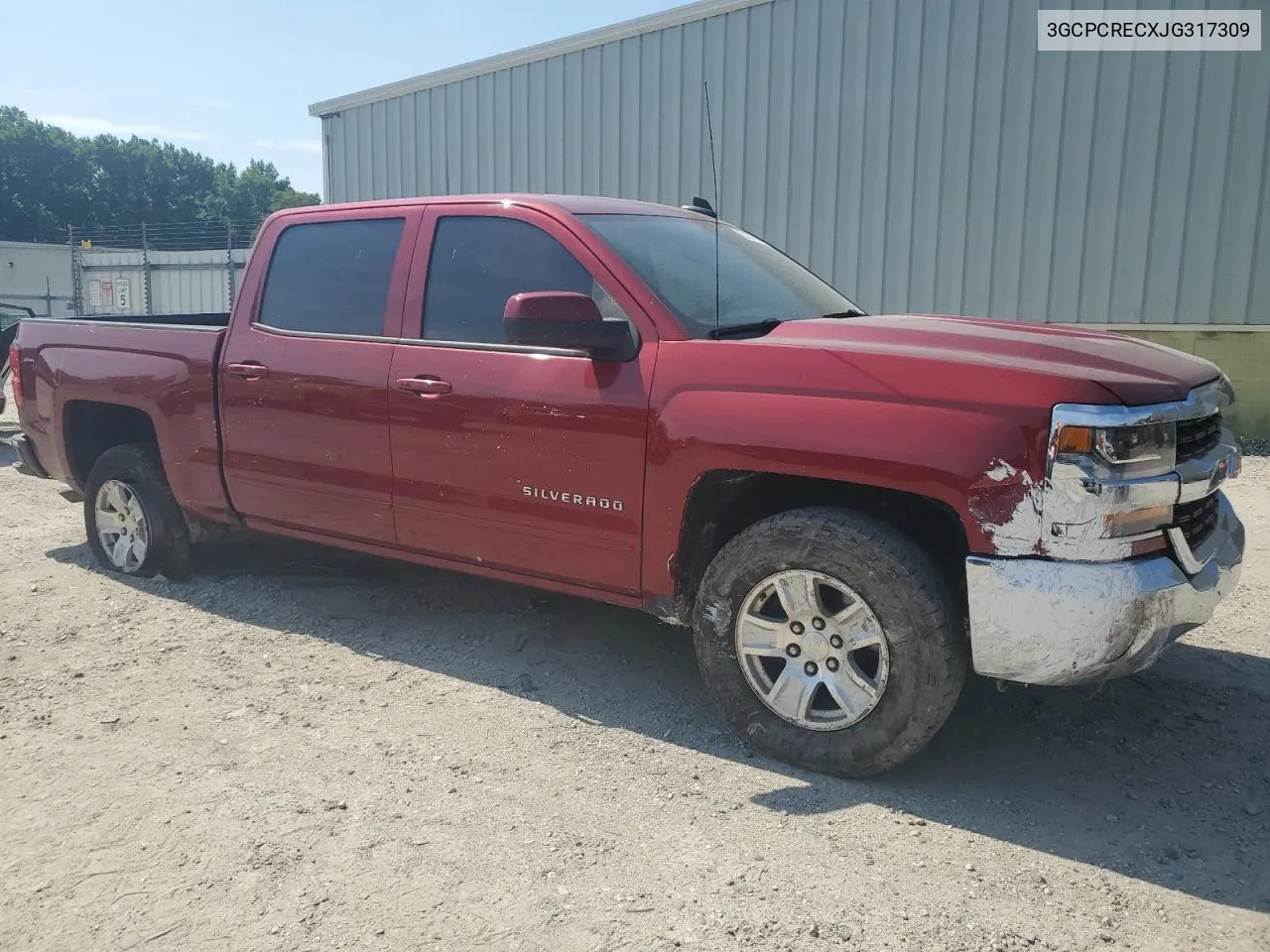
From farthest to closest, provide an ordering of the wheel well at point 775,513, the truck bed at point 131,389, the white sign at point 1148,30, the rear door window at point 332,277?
1. the white sign at point 1148,30
2. the truck bed at point 131,389
3. the rear door window at point 332,277
4. the wheel well at point 775,513

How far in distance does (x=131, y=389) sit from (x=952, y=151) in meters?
8.58

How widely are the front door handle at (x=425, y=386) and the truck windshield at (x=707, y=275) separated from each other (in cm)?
84

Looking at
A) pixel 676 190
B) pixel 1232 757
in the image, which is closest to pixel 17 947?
pixel 1232 757

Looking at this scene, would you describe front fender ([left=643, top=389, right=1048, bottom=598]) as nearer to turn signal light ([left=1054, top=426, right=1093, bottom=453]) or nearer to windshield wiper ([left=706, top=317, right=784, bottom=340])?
turn signal light ([left=1054, top=426, right=1093, bottom=453])

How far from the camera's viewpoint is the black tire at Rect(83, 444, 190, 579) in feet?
17.8

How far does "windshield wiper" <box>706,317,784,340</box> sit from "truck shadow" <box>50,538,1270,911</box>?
4.58 ft

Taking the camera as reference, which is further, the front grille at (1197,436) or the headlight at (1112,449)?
the front grille at (1197,436)

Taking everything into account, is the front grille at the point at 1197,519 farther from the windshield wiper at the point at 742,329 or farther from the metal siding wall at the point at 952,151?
the metal siding wall at the point at 952,151

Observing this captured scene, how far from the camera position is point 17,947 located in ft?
8.16

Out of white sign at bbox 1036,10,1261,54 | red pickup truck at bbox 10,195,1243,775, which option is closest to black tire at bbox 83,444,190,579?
red pickup truck at bbox 10,195,1243,775

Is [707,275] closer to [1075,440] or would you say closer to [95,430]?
[1075,440]

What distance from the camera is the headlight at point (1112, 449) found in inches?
114

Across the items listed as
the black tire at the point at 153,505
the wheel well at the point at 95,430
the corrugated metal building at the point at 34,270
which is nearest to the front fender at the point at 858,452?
the black tire at the point at 153,505

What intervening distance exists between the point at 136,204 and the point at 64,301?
56784 mm
